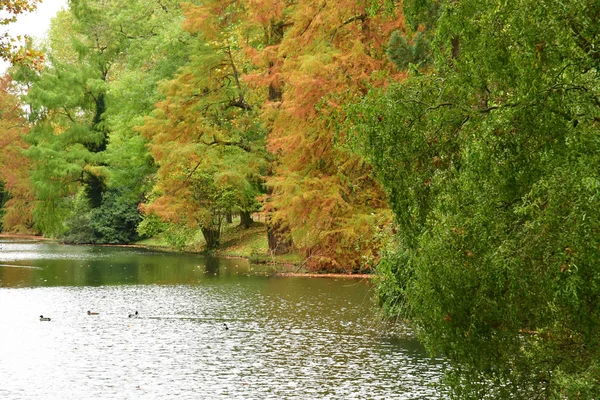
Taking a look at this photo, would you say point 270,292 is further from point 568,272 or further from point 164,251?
point 164,251

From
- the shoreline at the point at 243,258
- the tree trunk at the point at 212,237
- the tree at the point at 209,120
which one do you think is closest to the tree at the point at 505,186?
the shoreline at the point at 243,258

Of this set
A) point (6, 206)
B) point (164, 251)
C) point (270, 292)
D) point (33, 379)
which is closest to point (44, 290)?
point (270, 292)

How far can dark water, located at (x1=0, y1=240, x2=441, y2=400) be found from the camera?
1184cm

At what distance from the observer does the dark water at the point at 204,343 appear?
11844 millimetres

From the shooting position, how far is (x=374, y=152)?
966cm

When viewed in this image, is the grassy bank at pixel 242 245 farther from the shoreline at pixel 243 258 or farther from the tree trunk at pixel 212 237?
the tree trunk at pixel 212 237

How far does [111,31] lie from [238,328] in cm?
3487

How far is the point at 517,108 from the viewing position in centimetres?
798

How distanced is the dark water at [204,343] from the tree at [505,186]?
6.17ft

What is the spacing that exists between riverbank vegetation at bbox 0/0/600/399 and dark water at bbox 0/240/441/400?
4.04 ft

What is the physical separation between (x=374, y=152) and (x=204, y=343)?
691 cm

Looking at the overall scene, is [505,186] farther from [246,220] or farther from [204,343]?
[246,220]

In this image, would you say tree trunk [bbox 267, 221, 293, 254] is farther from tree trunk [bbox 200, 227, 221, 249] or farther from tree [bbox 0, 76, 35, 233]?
tree [bbox 0, 76, 35, 233]

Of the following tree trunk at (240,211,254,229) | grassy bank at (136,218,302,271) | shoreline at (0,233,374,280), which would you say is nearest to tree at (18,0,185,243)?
shoreline at (0,233,374,280)
